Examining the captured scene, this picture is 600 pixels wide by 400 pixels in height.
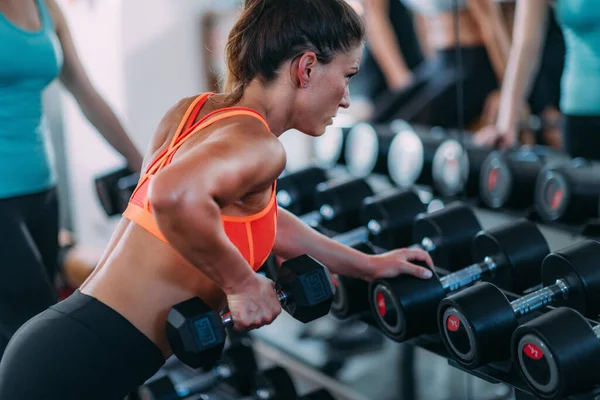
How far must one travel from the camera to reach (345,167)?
2.46 m

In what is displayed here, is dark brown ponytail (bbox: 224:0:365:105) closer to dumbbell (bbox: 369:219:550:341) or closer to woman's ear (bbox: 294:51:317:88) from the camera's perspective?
woman's ear (bbox: 294:51:317:88)

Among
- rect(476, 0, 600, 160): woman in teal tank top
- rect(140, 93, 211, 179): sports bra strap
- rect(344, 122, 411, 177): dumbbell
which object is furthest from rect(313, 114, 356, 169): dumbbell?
rect(140, 93, 211, 179): sports bra strap

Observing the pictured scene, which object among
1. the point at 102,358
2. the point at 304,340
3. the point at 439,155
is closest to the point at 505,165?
the point at 439,155

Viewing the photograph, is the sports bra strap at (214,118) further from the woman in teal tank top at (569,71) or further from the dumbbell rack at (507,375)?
the woman in teal tank top at (569,71)

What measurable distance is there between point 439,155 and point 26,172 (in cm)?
114

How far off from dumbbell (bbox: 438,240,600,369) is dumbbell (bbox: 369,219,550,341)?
0.07 metres

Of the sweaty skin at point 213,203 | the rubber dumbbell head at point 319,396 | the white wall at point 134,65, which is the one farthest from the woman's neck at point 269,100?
the white wall at point 134,65

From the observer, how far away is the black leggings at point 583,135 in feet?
5.35

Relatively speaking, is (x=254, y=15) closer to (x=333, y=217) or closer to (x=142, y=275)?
(x=142, y=275)

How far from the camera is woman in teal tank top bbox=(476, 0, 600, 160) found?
155 cm

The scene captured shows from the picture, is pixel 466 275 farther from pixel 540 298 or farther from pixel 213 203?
pixel 213 203

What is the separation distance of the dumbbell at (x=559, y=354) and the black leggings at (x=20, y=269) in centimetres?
82

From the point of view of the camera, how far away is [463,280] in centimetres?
130

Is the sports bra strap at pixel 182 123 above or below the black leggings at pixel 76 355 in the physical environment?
above
